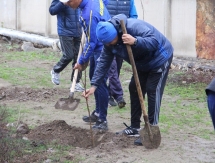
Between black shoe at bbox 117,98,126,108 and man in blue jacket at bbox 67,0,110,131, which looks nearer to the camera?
man in blue jacket at bbox 67,0,110,131

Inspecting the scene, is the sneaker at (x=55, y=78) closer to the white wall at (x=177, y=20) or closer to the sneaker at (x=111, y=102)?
the sneaker at (x=111, y=102)

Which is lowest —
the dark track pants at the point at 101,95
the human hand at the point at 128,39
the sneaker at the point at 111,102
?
the sneaker at the point at 111,102

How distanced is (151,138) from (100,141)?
0.78 m

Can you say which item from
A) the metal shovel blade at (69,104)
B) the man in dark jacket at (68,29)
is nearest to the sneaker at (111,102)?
the man in dark jacket at (68,29)

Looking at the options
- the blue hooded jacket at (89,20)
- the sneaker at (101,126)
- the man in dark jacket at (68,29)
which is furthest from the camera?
the man in dark jacket at (68,29)

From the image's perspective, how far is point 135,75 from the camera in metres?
6.23

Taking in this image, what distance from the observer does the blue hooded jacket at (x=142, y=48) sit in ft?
20.0

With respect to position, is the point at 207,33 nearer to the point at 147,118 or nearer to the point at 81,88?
the point at 81,88

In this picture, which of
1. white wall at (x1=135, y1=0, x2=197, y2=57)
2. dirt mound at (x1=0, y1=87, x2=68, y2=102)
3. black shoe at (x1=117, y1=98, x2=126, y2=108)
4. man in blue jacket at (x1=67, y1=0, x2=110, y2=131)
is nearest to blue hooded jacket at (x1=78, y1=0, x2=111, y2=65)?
man in blue jacket at (x1=67, y1=0, x2=110, y2=131)

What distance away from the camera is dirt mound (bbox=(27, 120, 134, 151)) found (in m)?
6.77

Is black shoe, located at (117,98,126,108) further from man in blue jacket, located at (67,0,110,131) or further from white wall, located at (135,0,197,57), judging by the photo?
white wall, located at (135,0,197,57)

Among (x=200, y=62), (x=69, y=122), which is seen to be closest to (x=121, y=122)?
(x=69, y=122)

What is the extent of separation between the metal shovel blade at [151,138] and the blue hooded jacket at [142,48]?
2.30 ft

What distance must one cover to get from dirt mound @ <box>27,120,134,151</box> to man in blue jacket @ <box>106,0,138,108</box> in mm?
1404
